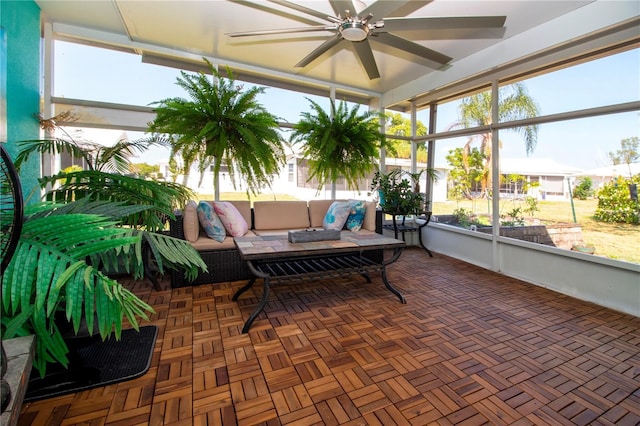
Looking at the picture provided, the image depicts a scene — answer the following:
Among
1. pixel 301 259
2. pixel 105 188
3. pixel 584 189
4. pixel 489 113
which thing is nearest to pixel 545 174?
pixel 584 189

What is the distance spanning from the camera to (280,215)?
374 cm

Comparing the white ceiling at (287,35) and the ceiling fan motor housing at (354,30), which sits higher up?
the white ceiling at (287,35)

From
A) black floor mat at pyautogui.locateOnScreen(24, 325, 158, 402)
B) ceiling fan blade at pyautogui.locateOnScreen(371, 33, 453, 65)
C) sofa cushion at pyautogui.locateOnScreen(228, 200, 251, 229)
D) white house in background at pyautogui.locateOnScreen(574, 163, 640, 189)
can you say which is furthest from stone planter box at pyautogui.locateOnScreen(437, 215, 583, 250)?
black floor mat at pyautogui.locateOnScreen(24, 325, 158, 402)

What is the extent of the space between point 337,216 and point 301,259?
909 millimetres

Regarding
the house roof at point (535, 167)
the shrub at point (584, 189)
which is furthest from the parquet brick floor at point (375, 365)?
the house roof at point (535, 167)

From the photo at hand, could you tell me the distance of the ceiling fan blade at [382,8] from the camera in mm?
1784

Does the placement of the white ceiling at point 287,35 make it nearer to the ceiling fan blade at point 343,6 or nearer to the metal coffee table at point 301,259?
the ceiling fan blade at point 343,6

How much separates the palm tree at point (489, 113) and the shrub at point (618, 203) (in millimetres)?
787

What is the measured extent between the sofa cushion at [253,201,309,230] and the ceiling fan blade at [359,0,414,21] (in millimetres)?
2304

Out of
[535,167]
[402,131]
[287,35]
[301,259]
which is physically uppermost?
[287,35]

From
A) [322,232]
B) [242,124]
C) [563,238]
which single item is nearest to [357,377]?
[322,232]

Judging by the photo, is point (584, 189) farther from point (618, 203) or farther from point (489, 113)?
point (489, 113)

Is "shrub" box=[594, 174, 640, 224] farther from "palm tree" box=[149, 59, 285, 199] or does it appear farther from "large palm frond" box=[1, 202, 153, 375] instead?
"large palm frond" box=[1, 202, 153, 375]

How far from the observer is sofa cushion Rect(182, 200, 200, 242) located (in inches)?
114
